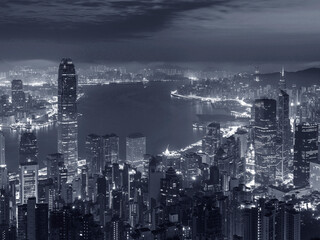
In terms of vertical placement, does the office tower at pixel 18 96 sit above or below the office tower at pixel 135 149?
above

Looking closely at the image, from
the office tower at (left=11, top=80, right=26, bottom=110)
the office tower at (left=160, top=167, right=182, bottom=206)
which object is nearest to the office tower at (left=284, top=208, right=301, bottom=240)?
the office tower at (left=160, top=167, right=182, bottom=206)

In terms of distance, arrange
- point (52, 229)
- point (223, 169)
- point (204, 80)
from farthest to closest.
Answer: point (204, 80) → point (223, 169) → point (52, 229)

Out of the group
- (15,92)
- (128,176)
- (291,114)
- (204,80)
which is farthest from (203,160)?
(204,80)

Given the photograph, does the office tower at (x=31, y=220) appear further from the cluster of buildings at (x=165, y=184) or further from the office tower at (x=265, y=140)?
the office tower at (x=265, y=140)

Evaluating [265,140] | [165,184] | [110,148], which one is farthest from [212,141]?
[165,184]

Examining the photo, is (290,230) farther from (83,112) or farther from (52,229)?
(83,112)

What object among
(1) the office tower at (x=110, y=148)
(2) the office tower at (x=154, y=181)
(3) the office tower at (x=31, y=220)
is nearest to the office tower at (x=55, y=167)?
(1) the office tower at (x=110, y=148)
